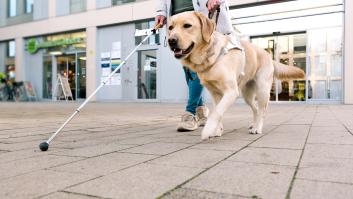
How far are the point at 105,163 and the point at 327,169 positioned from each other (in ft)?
4.31

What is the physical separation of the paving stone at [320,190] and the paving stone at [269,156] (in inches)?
19.4

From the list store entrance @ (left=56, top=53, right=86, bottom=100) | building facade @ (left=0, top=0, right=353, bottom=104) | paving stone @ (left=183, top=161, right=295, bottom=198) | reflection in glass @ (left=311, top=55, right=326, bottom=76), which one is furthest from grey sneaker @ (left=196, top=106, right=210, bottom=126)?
store entrance @ (left=56, top=53, right=86, bottom=100)

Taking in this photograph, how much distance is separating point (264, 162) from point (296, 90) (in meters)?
13.4

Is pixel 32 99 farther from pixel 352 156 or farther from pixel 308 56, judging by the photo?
pixel 352 156

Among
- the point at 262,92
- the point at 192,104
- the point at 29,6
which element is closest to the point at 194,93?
the point at 192,104

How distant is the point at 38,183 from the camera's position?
1825mm

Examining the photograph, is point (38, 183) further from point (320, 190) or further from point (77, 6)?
point (77, 6)

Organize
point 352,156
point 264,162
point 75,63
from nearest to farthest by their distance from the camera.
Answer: point 264,162
point 352,156
point 75,63

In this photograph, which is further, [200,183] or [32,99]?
[32,99]

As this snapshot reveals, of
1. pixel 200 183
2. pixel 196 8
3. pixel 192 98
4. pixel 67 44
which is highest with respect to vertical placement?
pixel 67 44

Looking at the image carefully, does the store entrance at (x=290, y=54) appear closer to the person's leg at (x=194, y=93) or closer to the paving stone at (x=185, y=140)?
the person's leg at (x=194, y=93)

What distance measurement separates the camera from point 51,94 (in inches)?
885

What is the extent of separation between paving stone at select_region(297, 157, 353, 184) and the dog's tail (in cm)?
211

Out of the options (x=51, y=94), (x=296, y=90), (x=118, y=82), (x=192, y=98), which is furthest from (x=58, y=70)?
(x=192, y=98)
